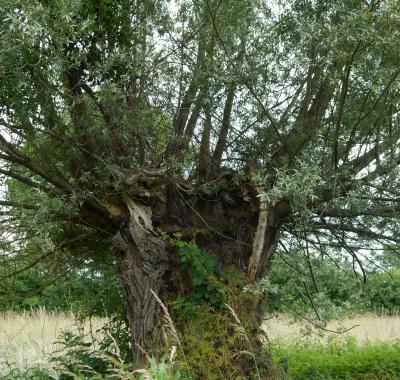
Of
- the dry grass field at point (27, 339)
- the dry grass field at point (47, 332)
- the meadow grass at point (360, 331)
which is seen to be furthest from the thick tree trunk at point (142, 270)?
the meadow grass at point (360, 331)

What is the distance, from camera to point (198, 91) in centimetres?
619

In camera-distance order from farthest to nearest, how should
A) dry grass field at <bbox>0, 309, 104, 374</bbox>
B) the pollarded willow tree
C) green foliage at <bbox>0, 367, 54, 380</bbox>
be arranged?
dry grass field at <bbox>0, 309, 104, 374</bbox>, green foliage at <bbox>0, 367, 54, 380</bbox>, the pollarded willow tree

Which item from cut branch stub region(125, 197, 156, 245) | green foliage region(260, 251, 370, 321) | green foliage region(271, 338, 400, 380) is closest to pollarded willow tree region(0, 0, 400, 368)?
cut branch stub region(125, 197, 156, 245)

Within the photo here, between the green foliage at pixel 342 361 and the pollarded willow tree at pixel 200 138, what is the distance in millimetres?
1880

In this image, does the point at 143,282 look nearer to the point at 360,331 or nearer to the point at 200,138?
the point at 200,138

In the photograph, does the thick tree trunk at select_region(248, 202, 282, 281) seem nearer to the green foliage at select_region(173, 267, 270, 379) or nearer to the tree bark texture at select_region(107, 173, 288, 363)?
the tree bark texture at select_region(107, 173, 288, 363)

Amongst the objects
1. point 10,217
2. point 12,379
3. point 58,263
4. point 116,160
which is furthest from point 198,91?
point 12,379

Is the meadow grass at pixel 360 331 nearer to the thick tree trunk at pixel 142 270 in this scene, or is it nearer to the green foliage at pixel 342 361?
the green foliage at pixel 342 361

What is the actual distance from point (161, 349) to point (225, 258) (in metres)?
1.18

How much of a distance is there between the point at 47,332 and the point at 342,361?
15.1ft

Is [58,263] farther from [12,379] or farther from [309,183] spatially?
[309,183]

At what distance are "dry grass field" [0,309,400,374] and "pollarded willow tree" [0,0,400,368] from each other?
2.04m

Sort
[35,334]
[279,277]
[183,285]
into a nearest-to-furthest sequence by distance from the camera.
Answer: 1. [183,285]
2. [279,277]
3. [35,334]

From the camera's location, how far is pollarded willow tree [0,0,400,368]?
524 centimetres
